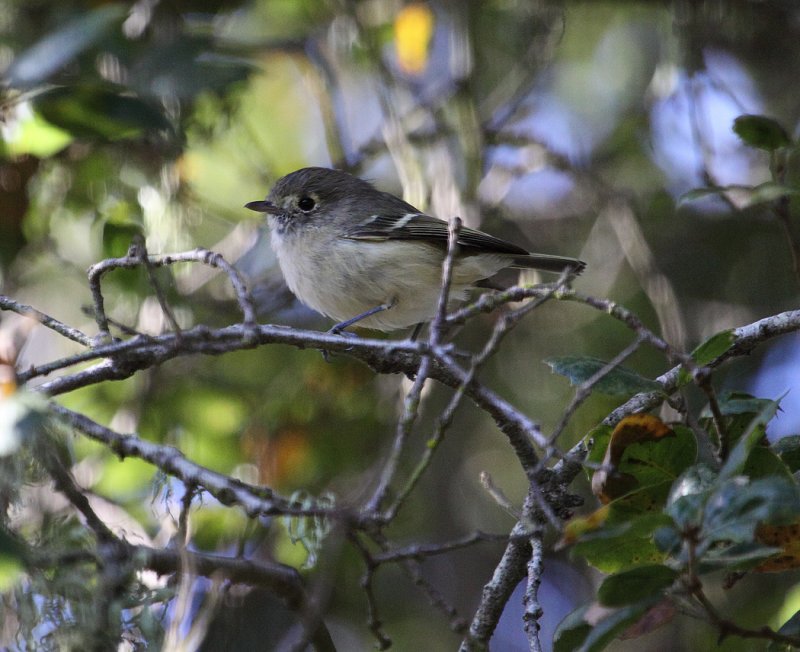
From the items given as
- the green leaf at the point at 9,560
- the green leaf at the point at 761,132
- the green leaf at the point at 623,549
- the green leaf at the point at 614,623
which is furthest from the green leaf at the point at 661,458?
the green leaf at the point at 9,560

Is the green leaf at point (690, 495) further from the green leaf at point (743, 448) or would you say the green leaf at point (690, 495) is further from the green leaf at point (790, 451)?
the green leaf at point (790, 451)

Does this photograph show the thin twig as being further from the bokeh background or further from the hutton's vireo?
the hutton's vireo

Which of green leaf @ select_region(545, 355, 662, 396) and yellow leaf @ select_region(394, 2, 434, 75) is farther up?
yellow leaf @ select_region(394, 2, 434, 75)

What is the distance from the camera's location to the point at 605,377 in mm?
2053

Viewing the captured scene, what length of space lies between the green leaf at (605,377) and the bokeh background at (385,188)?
1.58 m

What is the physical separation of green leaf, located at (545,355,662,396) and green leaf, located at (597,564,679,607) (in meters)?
0.42

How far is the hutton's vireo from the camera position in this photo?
405 cm

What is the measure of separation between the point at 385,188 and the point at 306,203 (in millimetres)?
1853

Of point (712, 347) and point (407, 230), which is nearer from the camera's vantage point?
point (712, 347)

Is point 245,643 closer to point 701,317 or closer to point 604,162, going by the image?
point 701,317

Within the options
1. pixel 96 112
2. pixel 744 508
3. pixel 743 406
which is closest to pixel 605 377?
pixel 743 406

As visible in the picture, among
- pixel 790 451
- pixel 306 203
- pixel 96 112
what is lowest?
pixel 790 451

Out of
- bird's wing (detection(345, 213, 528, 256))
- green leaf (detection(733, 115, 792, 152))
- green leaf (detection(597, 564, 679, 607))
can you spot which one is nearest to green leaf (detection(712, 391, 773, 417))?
green leaf (detection(597, 564, 679, 607))

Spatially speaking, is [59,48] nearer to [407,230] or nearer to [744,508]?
[407,230]
